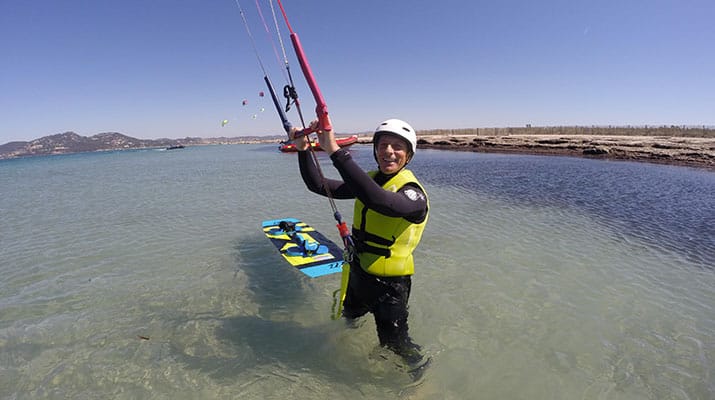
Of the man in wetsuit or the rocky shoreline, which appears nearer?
the man in wetsuit

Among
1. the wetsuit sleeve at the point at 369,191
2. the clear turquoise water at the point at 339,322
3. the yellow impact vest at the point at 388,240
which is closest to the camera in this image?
the wetsuit sleeve at the point at 369,191

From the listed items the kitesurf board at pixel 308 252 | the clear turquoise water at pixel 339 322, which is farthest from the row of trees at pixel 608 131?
the kitesurf board at pixel 308 252

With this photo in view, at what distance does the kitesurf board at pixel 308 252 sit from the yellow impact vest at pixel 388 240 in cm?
370

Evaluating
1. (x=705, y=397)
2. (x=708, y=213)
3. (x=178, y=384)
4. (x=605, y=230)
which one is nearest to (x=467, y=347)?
(x=705, y=397)

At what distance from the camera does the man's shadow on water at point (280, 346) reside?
4977mm

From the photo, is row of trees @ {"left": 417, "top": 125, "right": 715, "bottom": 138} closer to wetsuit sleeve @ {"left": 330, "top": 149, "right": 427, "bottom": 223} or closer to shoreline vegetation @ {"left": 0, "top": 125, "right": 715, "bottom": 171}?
shoreline vegetation @ {"left": 0, "top": 125, "right": 715, "bottom": 171}

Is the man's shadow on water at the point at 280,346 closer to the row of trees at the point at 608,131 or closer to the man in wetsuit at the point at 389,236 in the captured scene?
the man in wetsuit at the point at 389,236

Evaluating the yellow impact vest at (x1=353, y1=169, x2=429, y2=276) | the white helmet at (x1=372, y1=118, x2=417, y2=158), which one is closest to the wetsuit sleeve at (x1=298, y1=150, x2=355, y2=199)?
the yellow impact vest at (x1=353, y1=169, x2=429, y2=276)

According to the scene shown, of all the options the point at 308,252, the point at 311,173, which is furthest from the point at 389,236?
the point at 308,252

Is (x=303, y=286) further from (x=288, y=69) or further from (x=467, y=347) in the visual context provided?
(x=288, y=69)

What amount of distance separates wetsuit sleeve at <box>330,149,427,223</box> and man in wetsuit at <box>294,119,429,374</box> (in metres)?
0.02

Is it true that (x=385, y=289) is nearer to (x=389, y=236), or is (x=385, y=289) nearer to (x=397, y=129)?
(x=389, y=236)

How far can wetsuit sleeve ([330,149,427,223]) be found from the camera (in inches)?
114

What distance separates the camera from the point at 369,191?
2.93 meters
